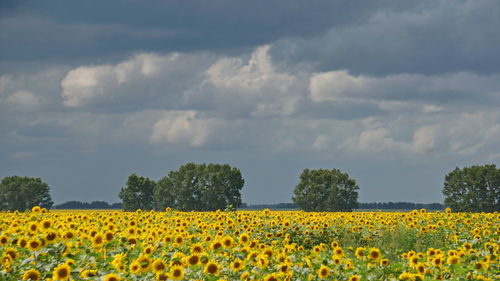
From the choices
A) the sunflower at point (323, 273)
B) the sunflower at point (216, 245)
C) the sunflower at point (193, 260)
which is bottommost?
the sunflower at point (323, 273)

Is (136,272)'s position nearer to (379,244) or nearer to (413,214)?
(379,244)

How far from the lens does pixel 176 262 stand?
8.84 metres

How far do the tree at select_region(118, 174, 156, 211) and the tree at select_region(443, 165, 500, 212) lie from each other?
4702 cm

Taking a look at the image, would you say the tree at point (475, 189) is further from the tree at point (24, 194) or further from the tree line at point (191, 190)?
the tree at point (24, 194)

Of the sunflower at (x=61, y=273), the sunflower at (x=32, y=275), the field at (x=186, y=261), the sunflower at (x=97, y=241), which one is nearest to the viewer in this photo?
the sunflower at (x=61, y=273)

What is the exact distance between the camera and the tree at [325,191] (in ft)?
255

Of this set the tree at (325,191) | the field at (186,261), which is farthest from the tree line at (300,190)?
the field at (186,261)

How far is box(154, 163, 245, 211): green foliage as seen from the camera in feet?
260

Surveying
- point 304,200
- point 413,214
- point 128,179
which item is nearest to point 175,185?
point 128,179

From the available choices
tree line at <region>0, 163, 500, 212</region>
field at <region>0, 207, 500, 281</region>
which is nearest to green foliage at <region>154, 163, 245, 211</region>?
tree line at <region>0, 163, 500, 212</region>

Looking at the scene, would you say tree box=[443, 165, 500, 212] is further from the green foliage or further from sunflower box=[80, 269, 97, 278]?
sunflower box=[80, 269, 97, 278]

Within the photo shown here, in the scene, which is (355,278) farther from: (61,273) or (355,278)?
(61,273)

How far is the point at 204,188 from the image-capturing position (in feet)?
264

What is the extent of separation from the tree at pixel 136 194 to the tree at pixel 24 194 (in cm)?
1444
